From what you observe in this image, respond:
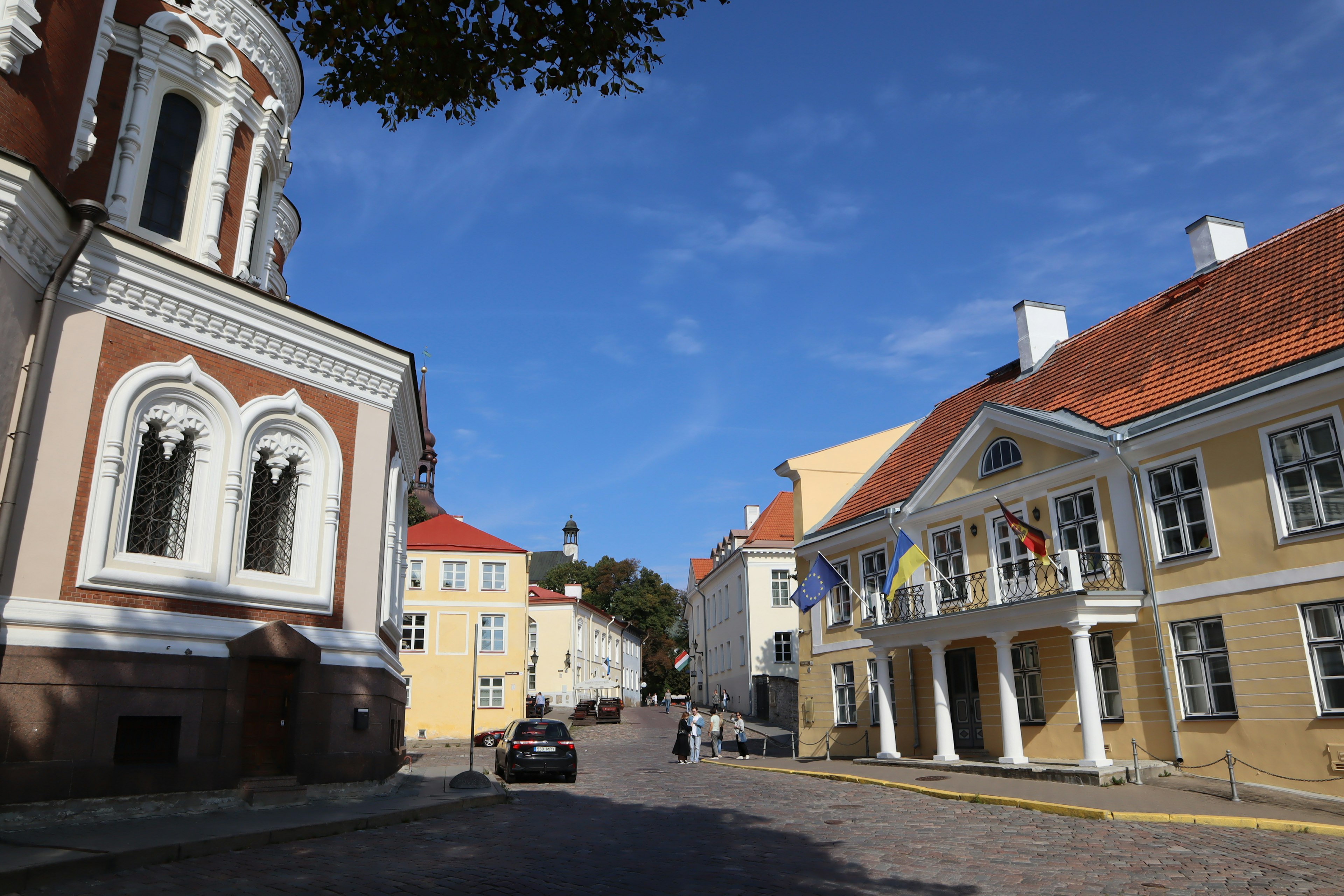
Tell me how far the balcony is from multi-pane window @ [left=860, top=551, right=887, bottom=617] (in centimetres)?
152

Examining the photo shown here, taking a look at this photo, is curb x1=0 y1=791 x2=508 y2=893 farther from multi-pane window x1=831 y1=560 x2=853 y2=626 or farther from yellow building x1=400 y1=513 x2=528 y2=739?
yellow building x1=400 y1=513 x2=528 y2=739

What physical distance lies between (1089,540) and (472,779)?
44.1 ft

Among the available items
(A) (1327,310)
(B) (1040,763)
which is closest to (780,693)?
(B) (1040,763)

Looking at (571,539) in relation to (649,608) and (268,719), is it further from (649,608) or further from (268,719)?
(268,719)

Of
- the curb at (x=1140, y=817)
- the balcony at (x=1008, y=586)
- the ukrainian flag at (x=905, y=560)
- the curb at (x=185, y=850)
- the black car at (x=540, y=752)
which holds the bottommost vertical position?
the curb at (x=1140, y=817)

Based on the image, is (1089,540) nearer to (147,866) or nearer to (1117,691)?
(1117,691)

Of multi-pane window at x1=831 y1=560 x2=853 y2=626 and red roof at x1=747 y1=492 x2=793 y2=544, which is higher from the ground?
red roof at x1=747 y1=492 x2=793 y2=544

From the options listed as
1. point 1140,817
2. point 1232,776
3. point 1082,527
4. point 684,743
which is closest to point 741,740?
point 684,743

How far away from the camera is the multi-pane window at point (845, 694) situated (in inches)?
1035

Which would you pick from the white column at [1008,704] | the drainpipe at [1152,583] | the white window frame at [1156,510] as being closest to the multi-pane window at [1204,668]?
the drainpipe at [1152,583]

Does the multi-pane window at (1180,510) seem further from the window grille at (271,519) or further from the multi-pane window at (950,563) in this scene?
the window grille at (271,519)

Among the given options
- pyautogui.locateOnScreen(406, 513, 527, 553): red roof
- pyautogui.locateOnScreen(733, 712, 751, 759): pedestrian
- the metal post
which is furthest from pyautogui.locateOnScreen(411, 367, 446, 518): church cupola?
the metal post

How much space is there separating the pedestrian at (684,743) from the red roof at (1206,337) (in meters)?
9.02

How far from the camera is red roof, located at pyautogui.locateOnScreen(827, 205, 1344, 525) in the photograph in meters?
16.2
